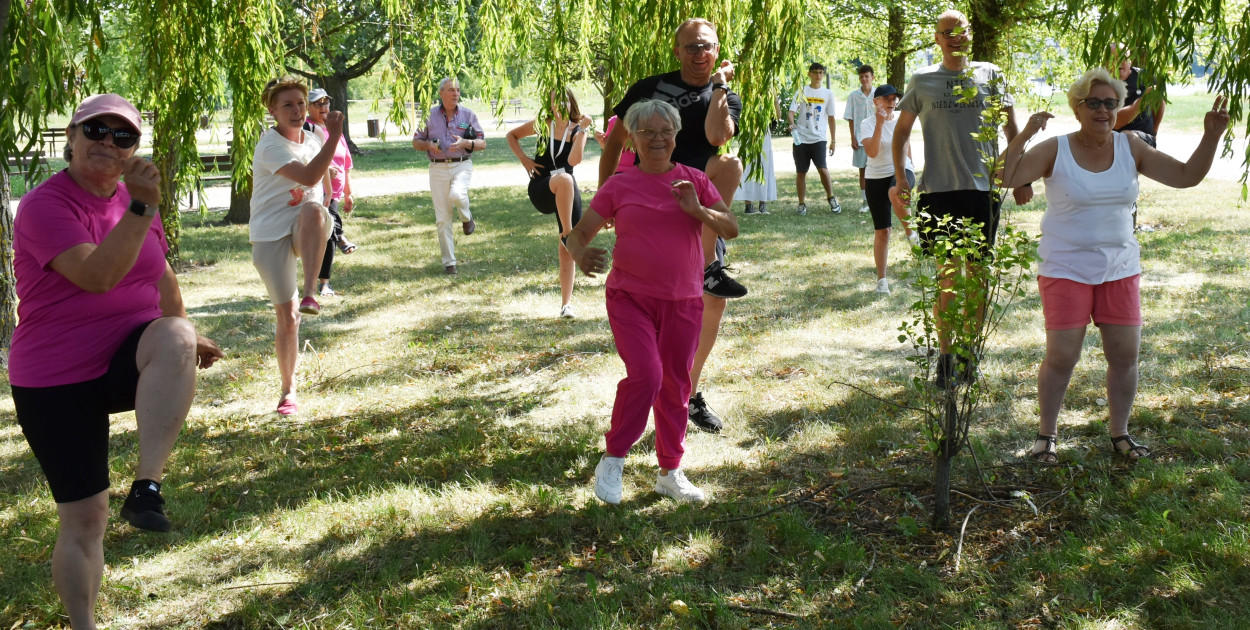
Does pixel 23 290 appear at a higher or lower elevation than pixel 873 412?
higher

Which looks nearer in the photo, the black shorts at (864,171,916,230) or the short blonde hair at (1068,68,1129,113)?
the short blonde hair at (1068,68,1129,113)

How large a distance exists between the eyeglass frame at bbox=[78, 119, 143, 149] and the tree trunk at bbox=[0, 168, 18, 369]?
14.9ft

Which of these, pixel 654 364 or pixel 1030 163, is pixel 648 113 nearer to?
pixel 654 364

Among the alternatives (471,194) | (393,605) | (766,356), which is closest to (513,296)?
(766,356)

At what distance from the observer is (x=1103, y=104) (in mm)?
4590

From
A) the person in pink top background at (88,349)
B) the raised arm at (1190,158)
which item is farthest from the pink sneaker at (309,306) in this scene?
the raised arm at (1190,158)

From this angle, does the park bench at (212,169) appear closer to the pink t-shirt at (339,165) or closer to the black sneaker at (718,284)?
the pink t-shirt at (339,165)

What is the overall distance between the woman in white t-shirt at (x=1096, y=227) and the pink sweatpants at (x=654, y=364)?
5.33ft

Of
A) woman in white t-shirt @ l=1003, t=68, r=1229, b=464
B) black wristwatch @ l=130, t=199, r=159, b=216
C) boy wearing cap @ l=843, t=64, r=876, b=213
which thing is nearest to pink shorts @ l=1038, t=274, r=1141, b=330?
woman in white t-shirt @ l=1003, t=68, r=1229, b=464

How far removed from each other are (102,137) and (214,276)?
8.83m

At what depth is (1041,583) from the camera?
3.71 meters

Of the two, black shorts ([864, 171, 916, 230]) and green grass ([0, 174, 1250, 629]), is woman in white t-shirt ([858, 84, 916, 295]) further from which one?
green grass ([0, 174, 1250, 629])

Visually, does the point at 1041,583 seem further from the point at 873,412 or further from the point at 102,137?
the point at 102,137

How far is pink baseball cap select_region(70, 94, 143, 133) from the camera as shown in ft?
10.8
